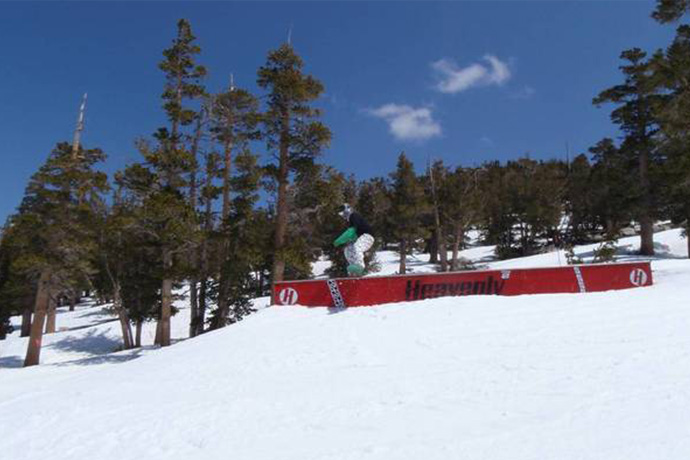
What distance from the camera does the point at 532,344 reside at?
6504mm

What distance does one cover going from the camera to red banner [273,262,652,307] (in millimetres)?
9891

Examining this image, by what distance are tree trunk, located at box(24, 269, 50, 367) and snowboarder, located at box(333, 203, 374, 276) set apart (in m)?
16.8

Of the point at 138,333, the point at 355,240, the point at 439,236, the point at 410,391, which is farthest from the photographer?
the point at 439,236

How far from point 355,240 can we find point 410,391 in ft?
18.8

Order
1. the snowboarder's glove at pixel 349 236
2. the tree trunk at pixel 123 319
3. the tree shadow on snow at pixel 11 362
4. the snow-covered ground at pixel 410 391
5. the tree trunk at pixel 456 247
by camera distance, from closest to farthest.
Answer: the snow-covered ground at pixel 410 391 < the snowboarder's glove at pixel 349 236 < the tree shadow on snow at pixel 11 362 < the tree trunk at pixel 123 319 < the tree trunk at pixel 456 247

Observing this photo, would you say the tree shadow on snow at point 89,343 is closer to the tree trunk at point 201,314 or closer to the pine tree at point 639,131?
the tree trunk at point 201,314

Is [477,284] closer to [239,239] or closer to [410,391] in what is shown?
[410,391]

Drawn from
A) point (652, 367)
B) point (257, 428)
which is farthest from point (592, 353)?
point (257, 428)

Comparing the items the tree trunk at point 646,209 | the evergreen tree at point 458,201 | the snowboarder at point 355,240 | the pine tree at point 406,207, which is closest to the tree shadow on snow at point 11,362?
the snowboarder at point 355,240

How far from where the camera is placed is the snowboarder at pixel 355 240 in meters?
10.7

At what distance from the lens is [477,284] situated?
33.5ft

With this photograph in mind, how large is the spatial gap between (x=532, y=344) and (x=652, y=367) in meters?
1.59

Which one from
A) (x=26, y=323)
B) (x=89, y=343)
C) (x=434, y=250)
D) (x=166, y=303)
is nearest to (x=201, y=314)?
(x=166, y=303)

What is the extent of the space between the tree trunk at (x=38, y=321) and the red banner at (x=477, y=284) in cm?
1600
